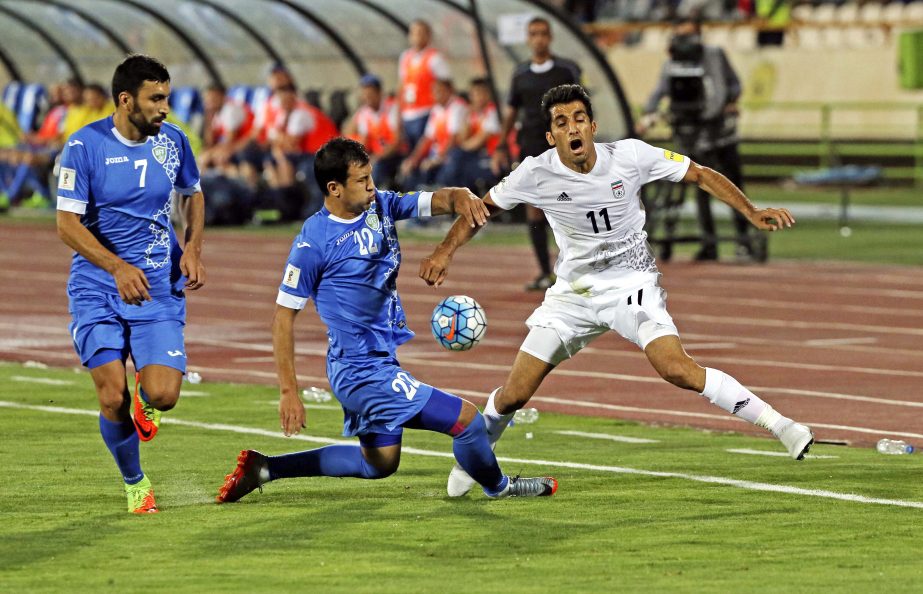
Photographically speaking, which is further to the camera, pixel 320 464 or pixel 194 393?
pixel 194 393

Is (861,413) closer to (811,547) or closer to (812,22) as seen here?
(811,547)

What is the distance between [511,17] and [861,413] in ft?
47.8

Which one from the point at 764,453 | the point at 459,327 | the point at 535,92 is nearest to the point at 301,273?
the point at 459,327

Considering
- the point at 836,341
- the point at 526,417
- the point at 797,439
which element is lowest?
the point at 836,341

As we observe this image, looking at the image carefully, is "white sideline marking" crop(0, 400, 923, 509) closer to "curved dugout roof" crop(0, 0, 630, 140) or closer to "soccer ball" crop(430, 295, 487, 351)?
"soccer ball" crop(430, 295, 487, 351)

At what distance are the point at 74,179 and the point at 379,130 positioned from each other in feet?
65.4

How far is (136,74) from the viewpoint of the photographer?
883cm

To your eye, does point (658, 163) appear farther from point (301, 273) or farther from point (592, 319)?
point (301, 273)

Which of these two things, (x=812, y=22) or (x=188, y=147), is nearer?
(x=188, y=147)

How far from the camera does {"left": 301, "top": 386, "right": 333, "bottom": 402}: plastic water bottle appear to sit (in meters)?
13.0

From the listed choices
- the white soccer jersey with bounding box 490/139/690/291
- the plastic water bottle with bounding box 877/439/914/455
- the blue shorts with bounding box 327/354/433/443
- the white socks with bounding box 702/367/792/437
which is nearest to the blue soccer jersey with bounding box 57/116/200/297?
the blue shorts with bounding box 327/354/433/443

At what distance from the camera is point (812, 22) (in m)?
42.0

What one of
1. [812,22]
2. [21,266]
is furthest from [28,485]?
[812,22]

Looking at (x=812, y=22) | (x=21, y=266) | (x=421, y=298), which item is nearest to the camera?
(x=421, y=298)
